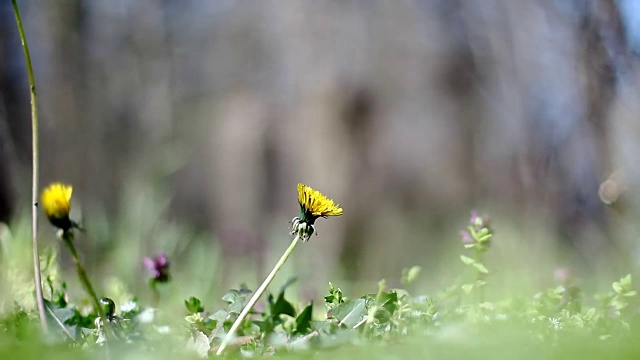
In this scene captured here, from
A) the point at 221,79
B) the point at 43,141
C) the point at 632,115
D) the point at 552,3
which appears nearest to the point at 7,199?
the point at 43,141

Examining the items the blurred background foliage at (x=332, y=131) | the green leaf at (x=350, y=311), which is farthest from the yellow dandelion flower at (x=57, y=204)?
the blurred background foliage at (x=332, y=131)

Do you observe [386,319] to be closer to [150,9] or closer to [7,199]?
[7,199]

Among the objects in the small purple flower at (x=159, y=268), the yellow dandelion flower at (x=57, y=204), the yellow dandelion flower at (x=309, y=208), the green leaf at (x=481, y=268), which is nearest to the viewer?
the yellow dandelion flower at (x=57, y=204)

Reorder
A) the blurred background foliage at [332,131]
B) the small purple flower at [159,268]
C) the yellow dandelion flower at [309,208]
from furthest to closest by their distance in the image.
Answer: the blurred background foliage at [332,131] < the small purple flower at [159,268] < the yellow dandelion flower at [309,208]

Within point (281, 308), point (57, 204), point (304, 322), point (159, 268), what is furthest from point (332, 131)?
point (57, 204)

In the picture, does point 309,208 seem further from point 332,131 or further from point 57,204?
point 332,131

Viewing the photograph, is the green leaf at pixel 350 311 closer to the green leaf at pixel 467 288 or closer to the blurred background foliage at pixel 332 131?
the green leaf at pixel 467 288

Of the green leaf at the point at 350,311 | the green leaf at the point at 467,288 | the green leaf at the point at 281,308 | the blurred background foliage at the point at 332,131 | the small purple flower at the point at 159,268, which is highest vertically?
the blurred background foliage at the point at 332,131

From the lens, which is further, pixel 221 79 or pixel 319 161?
pixel 221 79
